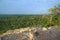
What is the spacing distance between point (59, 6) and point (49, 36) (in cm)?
426

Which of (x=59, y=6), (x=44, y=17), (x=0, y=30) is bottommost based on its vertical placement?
(x=0, y=30)

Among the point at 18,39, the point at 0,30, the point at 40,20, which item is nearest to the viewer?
the point at 18,39

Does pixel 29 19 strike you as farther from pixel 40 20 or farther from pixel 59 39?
pixel 59 39

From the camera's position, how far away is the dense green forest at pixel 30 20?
6527 mm

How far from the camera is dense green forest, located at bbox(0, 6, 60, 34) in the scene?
6.53m

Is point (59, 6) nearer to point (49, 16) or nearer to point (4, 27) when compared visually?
point (49, 16)

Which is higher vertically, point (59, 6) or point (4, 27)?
point (59, 6)

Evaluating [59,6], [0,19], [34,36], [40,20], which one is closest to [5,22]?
[0,19]

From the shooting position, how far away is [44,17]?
6.78 m

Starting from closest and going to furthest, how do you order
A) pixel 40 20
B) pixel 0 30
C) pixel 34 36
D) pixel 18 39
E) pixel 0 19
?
1. pixel 34 36
2. pixel 18 39
3. pixel 0 30
4. pixel 40 20
5. pixel 0 19

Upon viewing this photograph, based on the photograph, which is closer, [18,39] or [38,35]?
[38,35]

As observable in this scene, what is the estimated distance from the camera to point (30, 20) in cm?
714

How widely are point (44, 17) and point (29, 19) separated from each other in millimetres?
762

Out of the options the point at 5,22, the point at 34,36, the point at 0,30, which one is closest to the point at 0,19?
the point at 5,22
